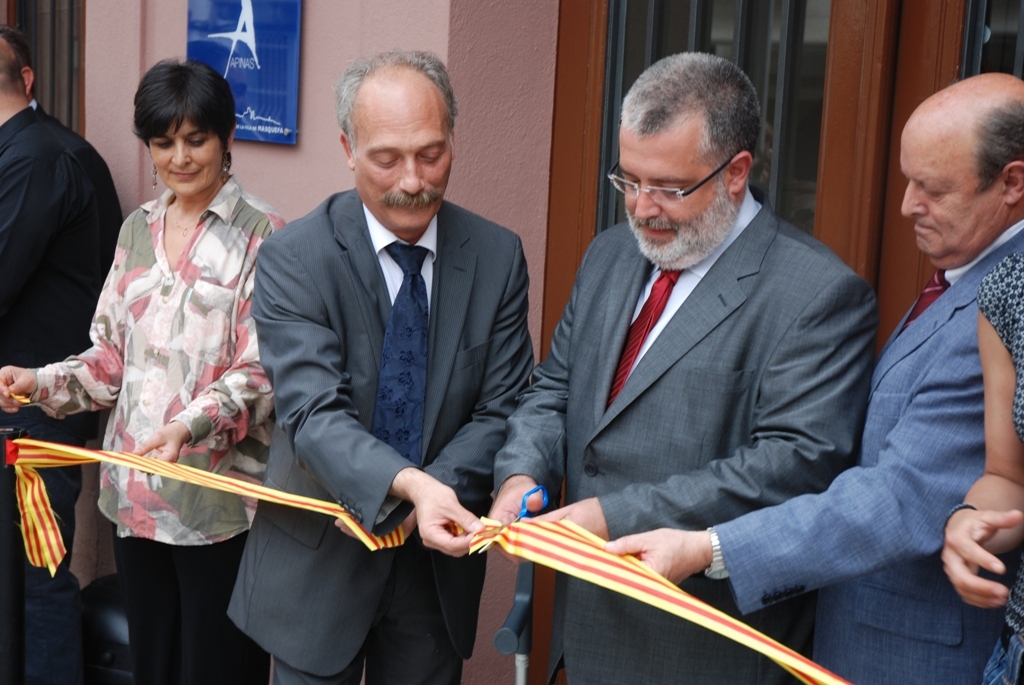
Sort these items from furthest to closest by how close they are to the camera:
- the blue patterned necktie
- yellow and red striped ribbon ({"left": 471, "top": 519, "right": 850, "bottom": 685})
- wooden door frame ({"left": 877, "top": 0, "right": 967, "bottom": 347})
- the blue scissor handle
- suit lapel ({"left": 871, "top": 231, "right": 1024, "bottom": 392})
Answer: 1. wooden door frame ({"left": 877, "top": 0, "right": 967, "bottom": 347})
2. the blue patterned necktie
3. the blue scissor handle
4. suit lapel ({"left": 871, "top": 231, "right": 1024, "bottom": 392})
5. yellow and red striped ribbon ({"left": 471, "top": 519, "right": 850, "bottom": 685})

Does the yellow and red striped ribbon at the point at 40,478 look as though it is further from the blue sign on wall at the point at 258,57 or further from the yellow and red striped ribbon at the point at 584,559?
the blue sign on wall at the point at 258,57

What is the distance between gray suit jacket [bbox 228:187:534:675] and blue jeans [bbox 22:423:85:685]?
1.62 metres

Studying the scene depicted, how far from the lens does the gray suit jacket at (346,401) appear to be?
2.70 meters

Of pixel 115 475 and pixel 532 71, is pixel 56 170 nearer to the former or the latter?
pixel 115 475

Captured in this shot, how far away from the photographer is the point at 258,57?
4.25 m

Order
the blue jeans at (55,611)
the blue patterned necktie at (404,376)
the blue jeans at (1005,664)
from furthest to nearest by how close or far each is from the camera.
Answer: the blue jeans at (55,611), the blue patterned necktie at (404,376), the blue jeans at (1005,664)

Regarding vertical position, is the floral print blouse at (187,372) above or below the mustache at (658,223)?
below

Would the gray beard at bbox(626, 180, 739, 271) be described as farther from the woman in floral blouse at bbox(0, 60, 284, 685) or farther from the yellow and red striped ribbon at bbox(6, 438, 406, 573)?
Result: the woman in floral blouse at bbox(0, 60, 284, 685)

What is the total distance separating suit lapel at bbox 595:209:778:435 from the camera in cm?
246

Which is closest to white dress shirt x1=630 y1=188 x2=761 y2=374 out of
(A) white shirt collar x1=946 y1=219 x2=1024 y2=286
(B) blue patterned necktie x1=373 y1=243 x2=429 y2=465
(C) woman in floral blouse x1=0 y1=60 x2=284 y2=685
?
(A) white shirt collar x1=946 y1=219 x2=1024 y2=286

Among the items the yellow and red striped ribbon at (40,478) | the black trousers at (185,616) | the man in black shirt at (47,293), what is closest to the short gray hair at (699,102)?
the yellow and red striped ribbon at (40,478)

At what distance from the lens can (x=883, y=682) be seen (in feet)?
7.66

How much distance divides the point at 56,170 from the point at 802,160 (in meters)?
2.69

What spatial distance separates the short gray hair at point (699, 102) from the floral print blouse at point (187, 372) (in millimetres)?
1502
